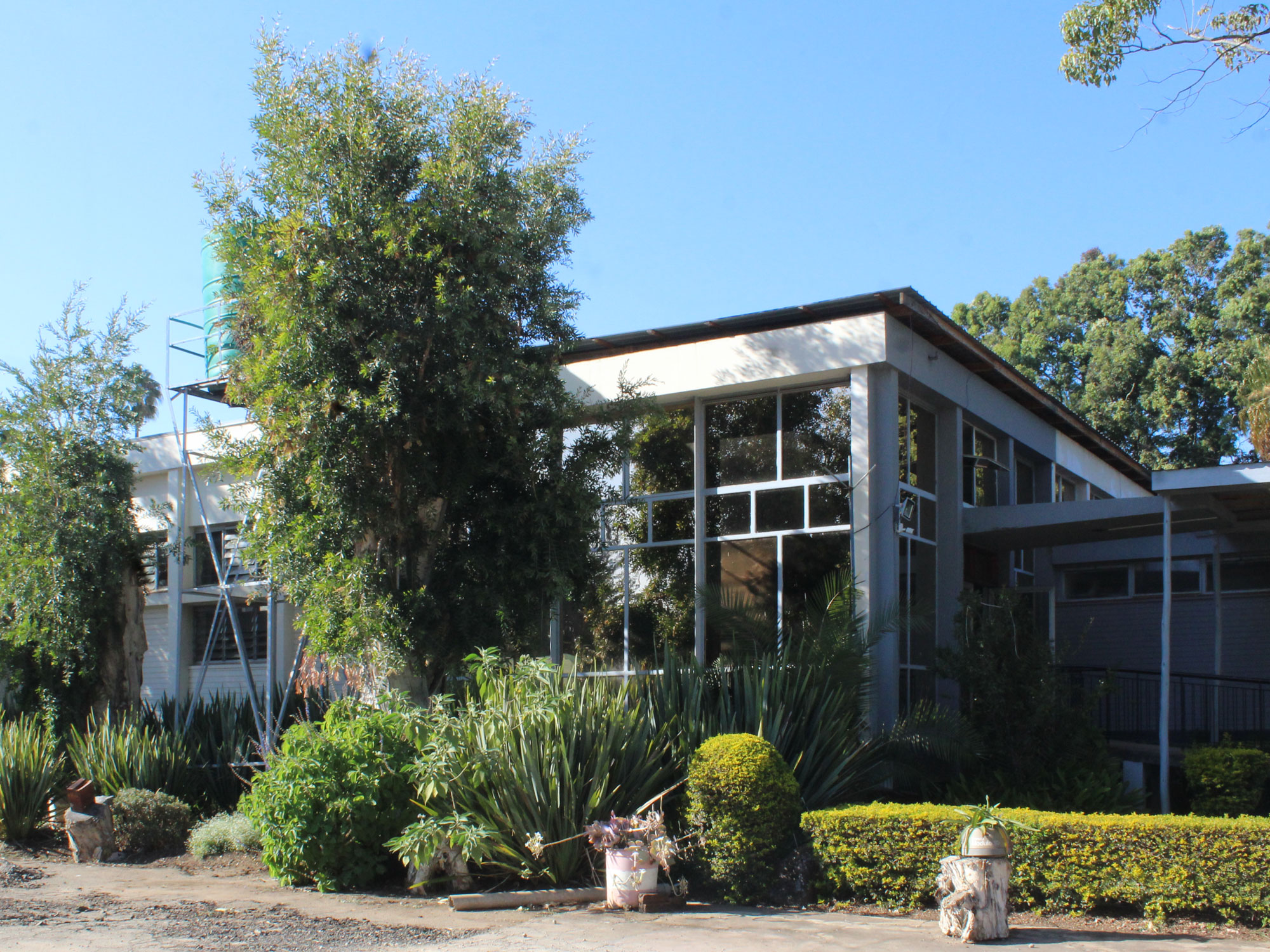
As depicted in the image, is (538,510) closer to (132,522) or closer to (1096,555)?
(132,522)

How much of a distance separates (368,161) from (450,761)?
18.8ft

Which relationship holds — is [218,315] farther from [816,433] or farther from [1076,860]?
[1076,860]

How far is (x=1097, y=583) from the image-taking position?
736 inches

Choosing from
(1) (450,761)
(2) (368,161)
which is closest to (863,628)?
(1) (450,761)

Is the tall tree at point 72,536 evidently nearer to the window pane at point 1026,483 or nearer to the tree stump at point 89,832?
the tree stump at point 89,832

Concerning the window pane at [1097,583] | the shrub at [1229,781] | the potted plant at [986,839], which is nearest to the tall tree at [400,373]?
the potted plant at [986,839]

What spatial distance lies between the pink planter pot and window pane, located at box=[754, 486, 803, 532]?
5478 mm

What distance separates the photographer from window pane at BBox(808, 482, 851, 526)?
1273cm

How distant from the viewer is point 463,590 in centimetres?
1098

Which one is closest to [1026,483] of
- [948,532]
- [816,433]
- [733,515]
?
[948,532]

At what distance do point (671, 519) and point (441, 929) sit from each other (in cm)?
692

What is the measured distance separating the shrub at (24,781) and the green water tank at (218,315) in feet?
16.0

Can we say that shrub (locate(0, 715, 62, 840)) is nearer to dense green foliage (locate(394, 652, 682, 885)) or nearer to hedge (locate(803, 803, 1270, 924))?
dense green foliage (locate(394, 652, 682, 885))

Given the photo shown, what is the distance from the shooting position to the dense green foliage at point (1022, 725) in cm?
1080
